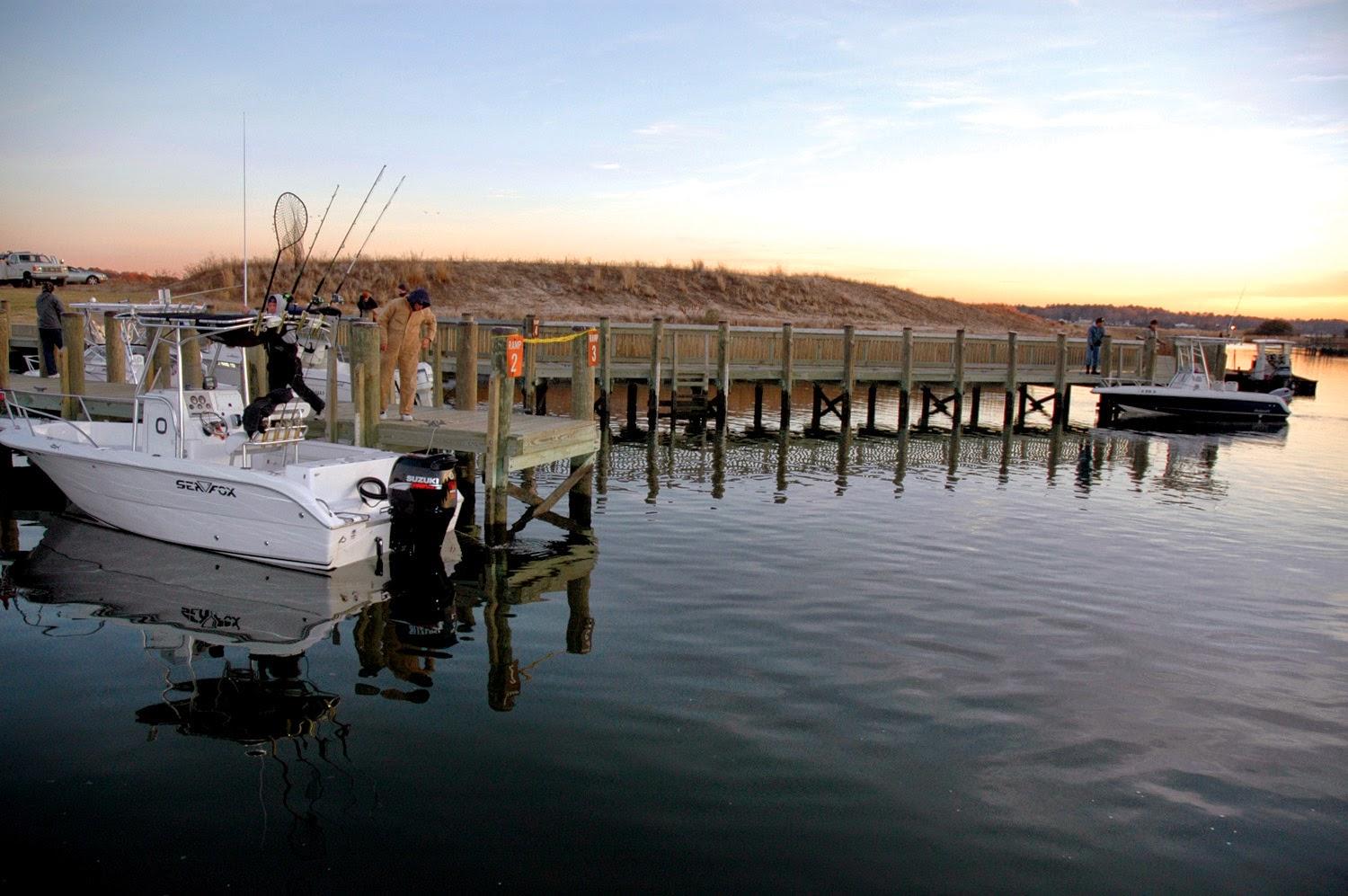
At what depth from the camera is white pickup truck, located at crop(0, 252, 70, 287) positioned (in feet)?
137

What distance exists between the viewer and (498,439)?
11.6m

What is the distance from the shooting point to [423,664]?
8.15m

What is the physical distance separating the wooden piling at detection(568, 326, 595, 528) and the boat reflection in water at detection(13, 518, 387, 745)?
11.4 feet

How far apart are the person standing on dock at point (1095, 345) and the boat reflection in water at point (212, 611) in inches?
1098

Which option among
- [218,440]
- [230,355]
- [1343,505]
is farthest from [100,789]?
[1343,505]

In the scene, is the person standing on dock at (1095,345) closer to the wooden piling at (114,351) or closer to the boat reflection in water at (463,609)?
the boat reflection in water at (463,609)

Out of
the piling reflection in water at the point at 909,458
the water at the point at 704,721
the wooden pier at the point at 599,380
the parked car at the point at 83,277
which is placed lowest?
the water at the point at 704,721

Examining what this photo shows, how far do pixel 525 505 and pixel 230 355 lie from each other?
695 centimetres

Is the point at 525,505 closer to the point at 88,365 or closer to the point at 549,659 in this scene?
the point at 549,659

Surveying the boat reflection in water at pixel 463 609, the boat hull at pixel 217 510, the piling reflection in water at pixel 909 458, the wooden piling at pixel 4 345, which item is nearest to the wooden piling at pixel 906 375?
the piling reflection in water at pixel 909 458

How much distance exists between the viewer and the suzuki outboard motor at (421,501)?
33.2ft

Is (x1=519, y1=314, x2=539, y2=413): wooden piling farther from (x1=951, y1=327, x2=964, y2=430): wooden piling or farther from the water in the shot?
(x1=951, y1=327, x2=964, y2=430): wooden piling

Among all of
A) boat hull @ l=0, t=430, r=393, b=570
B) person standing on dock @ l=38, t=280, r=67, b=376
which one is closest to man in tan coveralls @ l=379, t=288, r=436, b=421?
boat hull @ l=0, t=430, r=393, b=570

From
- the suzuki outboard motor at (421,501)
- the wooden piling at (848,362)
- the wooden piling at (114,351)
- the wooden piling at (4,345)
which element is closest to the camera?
the suzuki outboard motor at (421,501)
